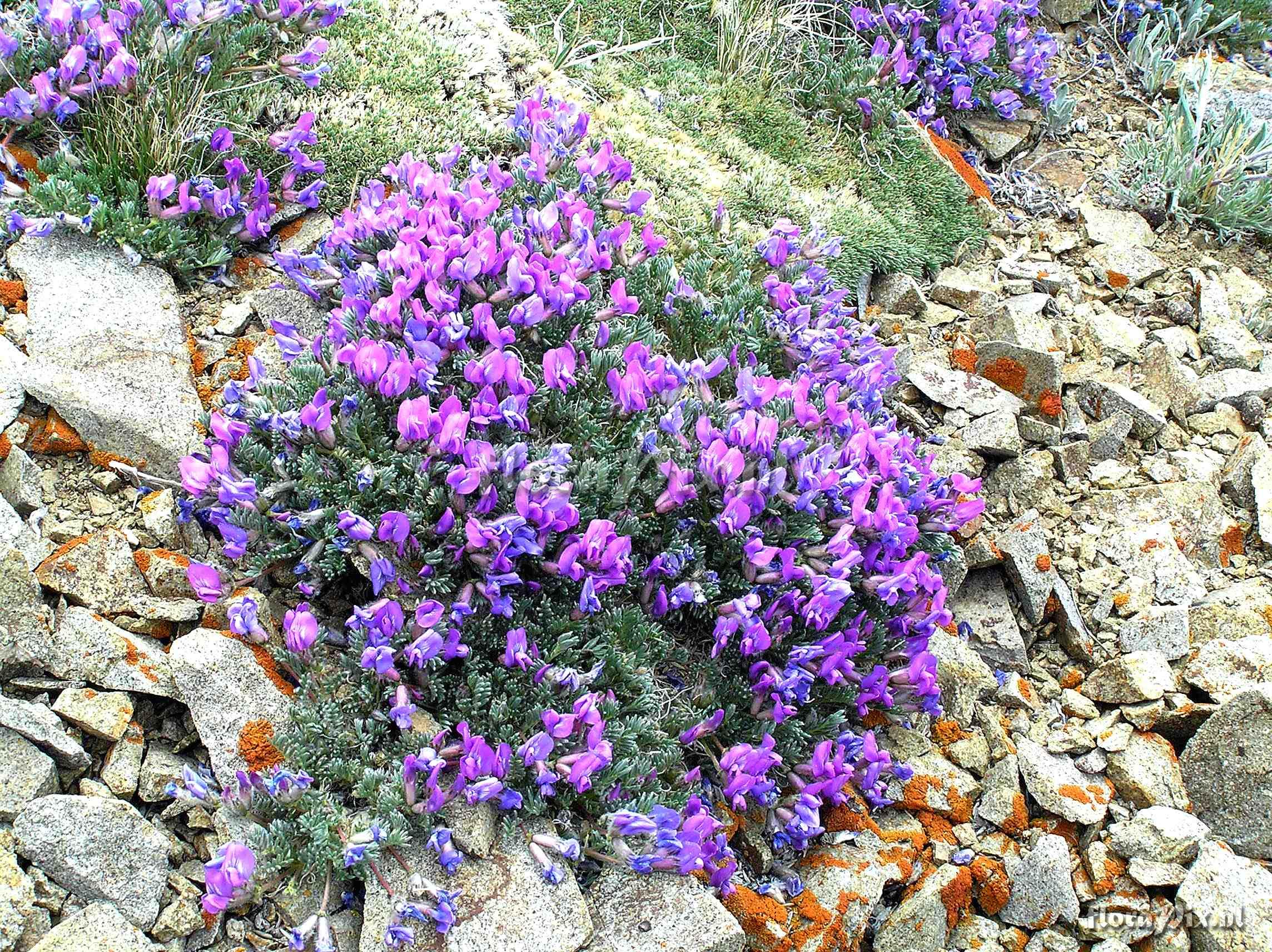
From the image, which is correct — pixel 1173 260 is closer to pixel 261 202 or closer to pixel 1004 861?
pixel 1004 861

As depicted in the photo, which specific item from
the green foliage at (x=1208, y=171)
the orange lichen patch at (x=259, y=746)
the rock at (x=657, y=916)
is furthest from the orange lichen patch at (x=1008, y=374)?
the orange lichen patch at (x=259, y=746)

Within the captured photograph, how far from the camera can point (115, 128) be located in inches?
156

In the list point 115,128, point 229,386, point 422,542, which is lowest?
point 422,542

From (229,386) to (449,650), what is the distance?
3.74 feet

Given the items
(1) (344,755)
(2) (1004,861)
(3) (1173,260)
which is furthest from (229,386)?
(3) (1173,260)

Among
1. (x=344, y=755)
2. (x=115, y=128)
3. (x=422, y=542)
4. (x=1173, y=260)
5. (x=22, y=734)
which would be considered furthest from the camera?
(x=1173, y=260)

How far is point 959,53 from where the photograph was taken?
631 centimetres

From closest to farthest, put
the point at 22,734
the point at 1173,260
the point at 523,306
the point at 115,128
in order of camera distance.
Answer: the point at 22,734, the point at 523,306, the point at 115,128, the point at 1173,260

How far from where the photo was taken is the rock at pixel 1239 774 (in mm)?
3357

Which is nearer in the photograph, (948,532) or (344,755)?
(344,755)

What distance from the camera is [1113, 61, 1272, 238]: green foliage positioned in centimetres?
596

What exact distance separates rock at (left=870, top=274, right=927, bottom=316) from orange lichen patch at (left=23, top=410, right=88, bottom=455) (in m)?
3.78

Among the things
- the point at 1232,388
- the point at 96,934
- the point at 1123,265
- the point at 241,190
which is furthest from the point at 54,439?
the point at 1123,265

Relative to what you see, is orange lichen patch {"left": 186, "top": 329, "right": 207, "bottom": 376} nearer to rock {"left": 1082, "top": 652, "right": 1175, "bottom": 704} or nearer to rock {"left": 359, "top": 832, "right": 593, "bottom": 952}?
rock {"left": 359, "top": 832, "right": 593, "bottom": 952}
